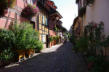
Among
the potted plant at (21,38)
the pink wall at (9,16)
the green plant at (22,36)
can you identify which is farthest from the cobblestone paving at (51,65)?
the pink wall at (9,16)

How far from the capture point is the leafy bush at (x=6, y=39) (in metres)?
5.35

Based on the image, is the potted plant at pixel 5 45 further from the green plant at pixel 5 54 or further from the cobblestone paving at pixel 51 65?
the cobblestone paving at pixel 51 65

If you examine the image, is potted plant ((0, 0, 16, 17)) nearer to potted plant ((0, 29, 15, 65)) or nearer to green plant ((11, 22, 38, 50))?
potted plant ((0, 29, 15, 65))

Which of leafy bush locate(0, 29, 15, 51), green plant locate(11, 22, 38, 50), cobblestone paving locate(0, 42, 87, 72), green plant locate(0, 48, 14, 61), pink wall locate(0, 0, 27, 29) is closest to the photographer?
cobblestone paving locate(0, 42, 87, 72)

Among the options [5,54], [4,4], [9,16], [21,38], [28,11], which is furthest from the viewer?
[28,11]

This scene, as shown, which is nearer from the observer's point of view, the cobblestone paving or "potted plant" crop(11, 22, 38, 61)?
the cobblestone paving

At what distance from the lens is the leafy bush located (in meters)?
5.35

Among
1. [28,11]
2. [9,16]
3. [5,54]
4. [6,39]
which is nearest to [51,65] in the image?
[5,54]

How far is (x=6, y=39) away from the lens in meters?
Answer: 5.52

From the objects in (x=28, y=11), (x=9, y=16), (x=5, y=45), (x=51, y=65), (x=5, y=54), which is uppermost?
(x=28, y=11)

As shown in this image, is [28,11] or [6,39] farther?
[28,11]

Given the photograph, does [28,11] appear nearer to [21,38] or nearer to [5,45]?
[21,38]

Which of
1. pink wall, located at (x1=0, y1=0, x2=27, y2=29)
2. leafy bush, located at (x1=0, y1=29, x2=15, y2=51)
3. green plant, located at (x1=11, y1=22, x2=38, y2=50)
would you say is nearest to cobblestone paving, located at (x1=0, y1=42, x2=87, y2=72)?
green plant, located at (x1=11, y1=22, x2=38, y2=50)

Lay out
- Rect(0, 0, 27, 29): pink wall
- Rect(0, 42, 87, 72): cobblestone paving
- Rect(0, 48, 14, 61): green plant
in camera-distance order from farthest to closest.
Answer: Rect(0, 0, 27, 29): pink wall < Rect(0, 48, 14, 61): green plant < Rect(0, 42, 87, 72): cobblestone paving
